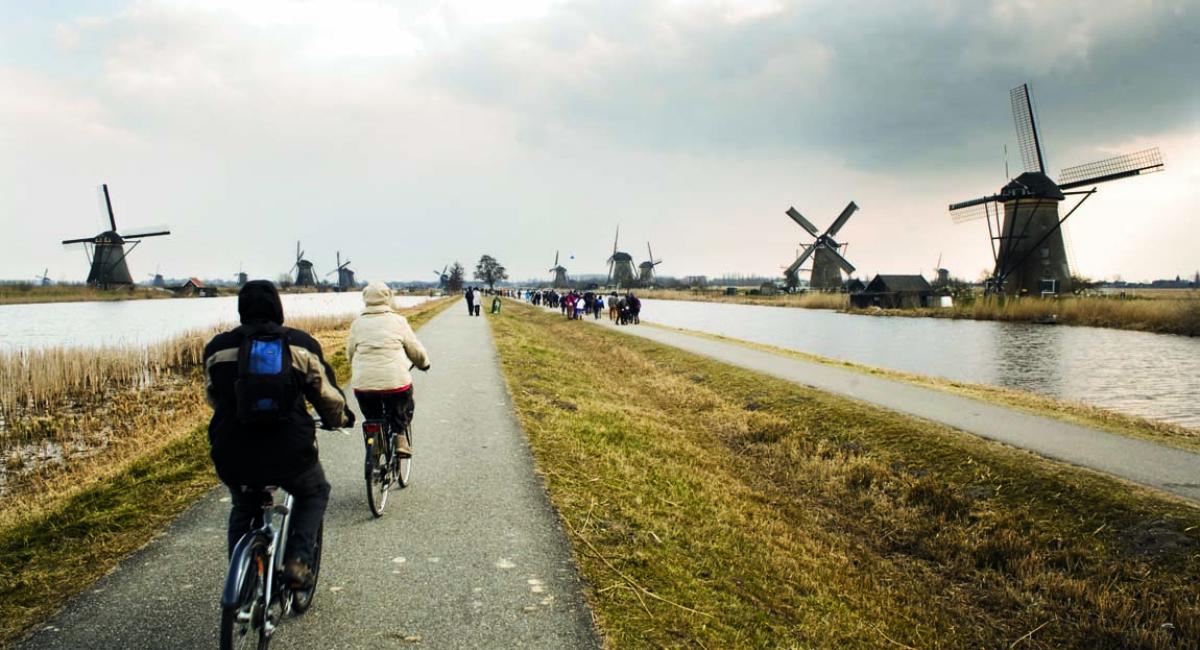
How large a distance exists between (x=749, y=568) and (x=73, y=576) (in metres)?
5.45

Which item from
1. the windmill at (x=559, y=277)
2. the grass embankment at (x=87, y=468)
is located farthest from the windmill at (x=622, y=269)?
the grass embankment at (x=87, y=468)

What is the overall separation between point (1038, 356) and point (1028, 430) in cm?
2041

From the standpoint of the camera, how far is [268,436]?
11.1ft

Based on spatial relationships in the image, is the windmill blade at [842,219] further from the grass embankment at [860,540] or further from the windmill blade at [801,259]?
the grass embankment at [860,540]

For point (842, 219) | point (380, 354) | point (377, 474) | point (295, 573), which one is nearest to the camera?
point (295, 573)

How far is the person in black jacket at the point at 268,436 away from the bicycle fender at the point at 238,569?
7.7 inches

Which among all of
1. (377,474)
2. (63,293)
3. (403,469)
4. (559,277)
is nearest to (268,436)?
(377,474)

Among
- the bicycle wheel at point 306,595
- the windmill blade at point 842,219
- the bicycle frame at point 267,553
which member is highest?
the windmill blade at point 842,219

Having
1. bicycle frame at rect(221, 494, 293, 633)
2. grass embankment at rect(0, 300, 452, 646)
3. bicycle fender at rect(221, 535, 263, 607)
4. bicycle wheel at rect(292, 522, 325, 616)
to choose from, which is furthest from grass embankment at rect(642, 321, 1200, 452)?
grass embankment at rect(0, 300, 452, 646)

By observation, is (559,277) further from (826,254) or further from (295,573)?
(295,573)

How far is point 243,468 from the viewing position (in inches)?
133

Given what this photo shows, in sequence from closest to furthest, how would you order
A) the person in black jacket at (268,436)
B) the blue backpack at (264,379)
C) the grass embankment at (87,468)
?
the blue backpack at (264,379)
the person in black jacket at (268,436)
the grass embankment at (87,468)

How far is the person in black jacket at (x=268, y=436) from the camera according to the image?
11.0 feet

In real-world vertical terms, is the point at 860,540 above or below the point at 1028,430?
below
